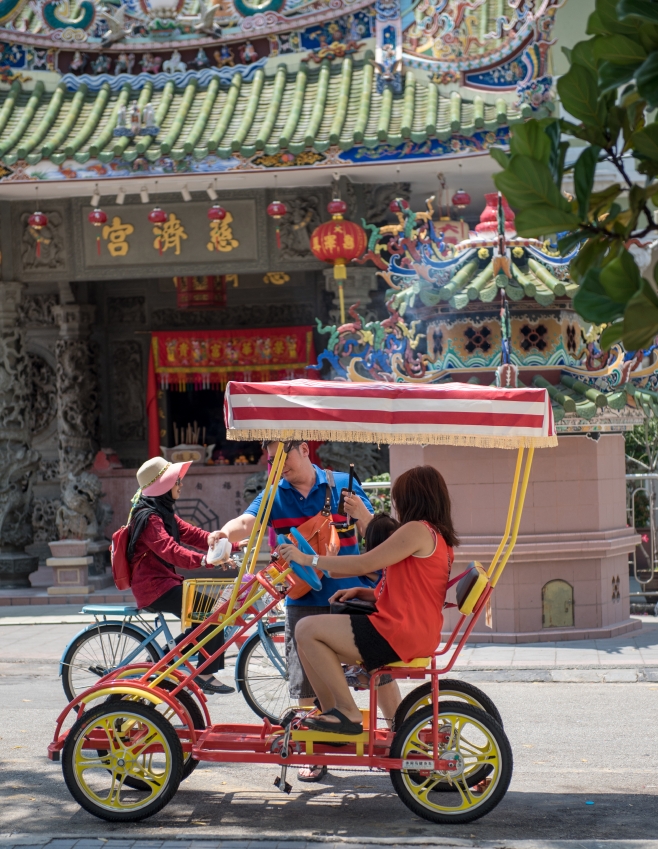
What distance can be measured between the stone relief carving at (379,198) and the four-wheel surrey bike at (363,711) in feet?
27.0

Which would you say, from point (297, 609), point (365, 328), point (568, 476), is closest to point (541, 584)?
point (568, 476)

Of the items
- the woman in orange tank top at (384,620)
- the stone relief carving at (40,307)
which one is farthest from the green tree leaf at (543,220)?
the stone relief carving at (40,307)

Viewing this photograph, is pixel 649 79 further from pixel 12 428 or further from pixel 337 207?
pixel 12 428

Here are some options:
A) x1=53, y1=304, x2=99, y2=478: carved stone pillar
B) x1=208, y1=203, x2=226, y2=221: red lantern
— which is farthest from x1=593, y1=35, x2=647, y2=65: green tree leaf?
x1=53, y1=304, x2=99, y2=478: carved stone pillar

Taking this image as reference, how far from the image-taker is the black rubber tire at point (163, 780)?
5.20 m

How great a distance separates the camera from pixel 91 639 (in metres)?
6.97

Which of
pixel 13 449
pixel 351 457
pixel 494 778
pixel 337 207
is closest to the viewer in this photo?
pixel 494 778

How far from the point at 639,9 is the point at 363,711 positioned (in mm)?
3622

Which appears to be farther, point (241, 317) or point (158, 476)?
point (241, 317)

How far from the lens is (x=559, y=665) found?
8.59 m

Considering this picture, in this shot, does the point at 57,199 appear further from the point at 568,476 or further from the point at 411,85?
the point at 568,476

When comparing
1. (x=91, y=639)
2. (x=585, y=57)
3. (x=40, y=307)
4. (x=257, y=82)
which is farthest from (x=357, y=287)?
(x=585, y=57)

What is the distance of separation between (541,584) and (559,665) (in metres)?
0.96

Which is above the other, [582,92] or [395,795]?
[582,92]
